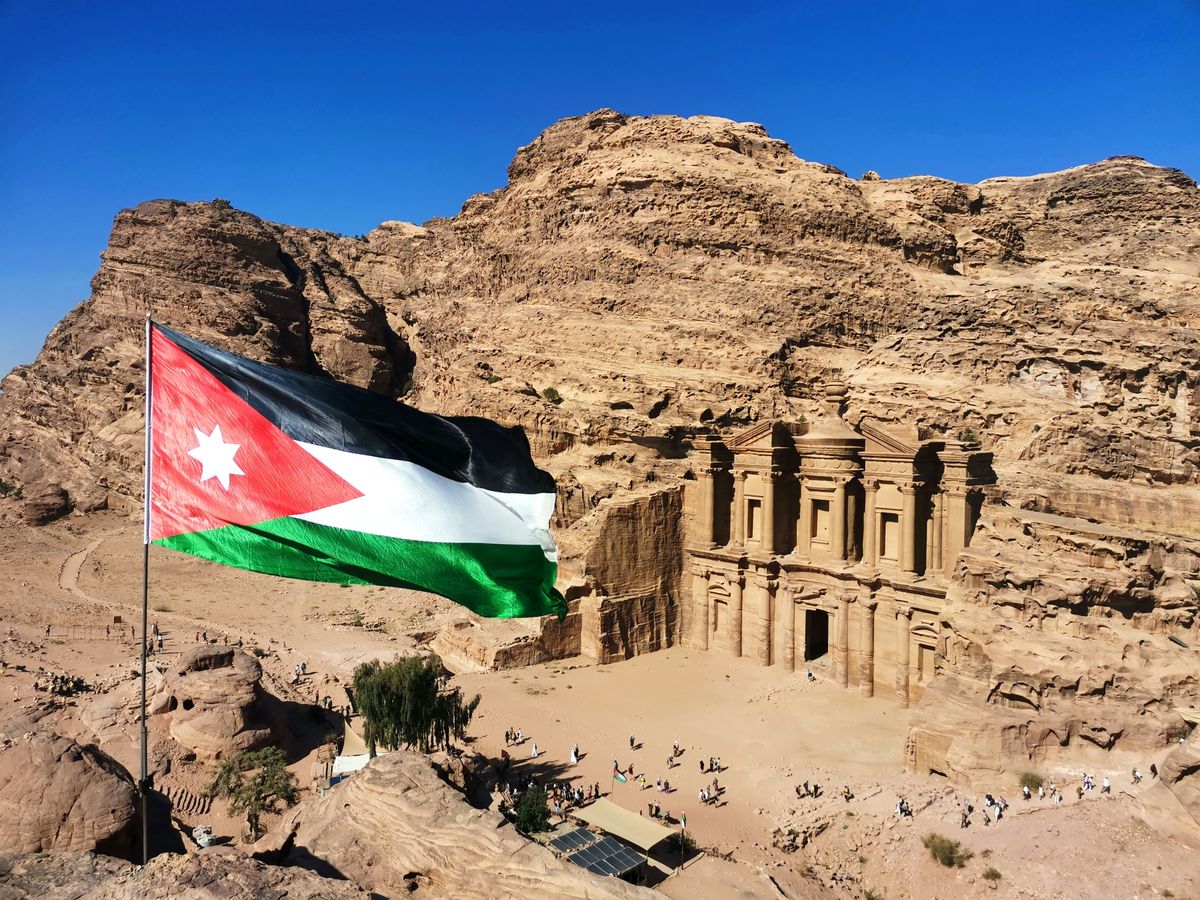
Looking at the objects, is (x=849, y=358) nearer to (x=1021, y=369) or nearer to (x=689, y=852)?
(x=1021, y=369)

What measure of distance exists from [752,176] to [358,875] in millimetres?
45750

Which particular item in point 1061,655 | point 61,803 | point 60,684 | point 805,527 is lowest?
point 60,684

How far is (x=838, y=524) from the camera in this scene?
30.7 m

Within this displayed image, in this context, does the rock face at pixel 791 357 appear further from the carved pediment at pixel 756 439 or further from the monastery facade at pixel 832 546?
the carved pediment at pixel 756 439

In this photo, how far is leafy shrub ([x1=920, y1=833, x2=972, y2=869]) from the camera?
18.1 metres

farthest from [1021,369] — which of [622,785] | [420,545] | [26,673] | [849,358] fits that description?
[26,673]

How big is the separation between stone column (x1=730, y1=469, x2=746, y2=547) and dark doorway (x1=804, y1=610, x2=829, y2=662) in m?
3.83

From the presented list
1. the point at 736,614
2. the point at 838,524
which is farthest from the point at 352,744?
the point at 838,524

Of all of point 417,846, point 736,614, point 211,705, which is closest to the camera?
point 417,846

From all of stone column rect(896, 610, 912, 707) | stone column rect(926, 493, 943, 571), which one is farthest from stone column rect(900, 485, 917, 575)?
stone column rect(896, 610, 912, 707)

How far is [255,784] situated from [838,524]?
21260mm

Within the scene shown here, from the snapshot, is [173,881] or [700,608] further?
[700,608]

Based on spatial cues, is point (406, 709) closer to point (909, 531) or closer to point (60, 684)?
point (60, 684)

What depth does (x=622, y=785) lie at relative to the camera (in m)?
22.2
